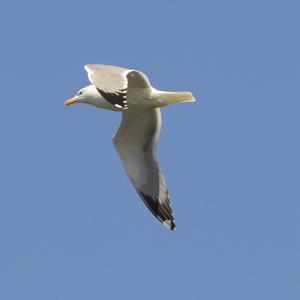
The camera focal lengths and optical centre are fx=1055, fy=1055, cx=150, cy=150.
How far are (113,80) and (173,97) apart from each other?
1.20 meters

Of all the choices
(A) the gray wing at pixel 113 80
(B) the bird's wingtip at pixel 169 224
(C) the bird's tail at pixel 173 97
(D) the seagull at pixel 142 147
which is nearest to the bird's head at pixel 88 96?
(D) the seagull at pixel 142 147

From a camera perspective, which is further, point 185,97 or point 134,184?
point 134,184

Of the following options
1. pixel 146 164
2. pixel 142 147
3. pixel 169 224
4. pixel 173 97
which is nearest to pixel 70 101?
pixel 142 147

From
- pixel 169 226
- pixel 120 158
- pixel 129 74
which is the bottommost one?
pixel 169 226

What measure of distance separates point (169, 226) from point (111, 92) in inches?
123

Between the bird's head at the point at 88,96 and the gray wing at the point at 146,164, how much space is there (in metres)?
0.72

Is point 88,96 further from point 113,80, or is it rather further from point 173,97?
point 113,80

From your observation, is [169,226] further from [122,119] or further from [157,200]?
[122,119]

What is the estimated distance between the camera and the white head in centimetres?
1259

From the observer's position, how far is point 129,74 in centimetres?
1198

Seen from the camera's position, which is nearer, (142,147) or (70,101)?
(70,101)

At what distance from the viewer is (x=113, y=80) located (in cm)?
1121

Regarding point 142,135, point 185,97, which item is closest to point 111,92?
point 185,97

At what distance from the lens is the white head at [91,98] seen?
496 inches
